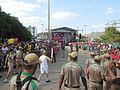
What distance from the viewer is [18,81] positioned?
5043 mm

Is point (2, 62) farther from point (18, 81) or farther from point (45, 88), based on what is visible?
point (18, 81)

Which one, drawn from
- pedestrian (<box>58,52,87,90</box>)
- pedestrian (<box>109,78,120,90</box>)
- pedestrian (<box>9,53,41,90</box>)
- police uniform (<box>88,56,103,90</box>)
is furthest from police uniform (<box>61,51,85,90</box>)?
pedestrian (<box>109,78,120,90</box>)

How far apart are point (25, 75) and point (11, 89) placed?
37 centimetres

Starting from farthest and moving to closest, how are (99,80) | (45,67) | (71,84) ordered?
1. (45,67)
2. (99,80)
3. (71,84)

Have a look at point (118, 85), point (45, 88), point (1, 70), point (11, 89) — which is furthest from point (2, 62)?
point (118, 85)

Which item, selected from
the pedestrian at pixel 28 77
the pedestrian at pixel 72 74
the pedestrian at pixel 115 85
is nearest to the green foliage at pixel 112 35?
the pedestrian at pixel 72 74

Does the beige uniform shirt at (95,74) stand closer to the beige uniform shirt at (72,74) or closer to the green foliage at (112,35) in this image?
the beige uniform shirt at (72,74)

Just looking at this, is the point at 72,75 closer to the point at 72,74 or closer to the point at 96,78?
the point at 72,74

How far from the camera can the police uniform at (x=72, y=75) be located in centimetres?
773

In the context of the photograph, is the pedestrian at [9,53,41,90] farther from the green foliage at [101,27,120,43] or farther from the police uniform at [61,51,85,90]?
the green foliage at [101,27,120,43]

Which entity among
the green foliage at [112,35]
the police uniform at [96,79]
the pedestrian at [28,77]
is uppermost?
the green foliage at [112,35]

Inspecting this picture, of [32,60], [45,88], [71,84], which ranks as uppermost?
[32,60]

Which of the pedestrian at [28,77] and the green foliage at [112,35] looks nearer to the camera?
the pedestrian at [28,77]

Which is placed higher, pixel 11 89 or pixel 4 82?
pixel 11 89
